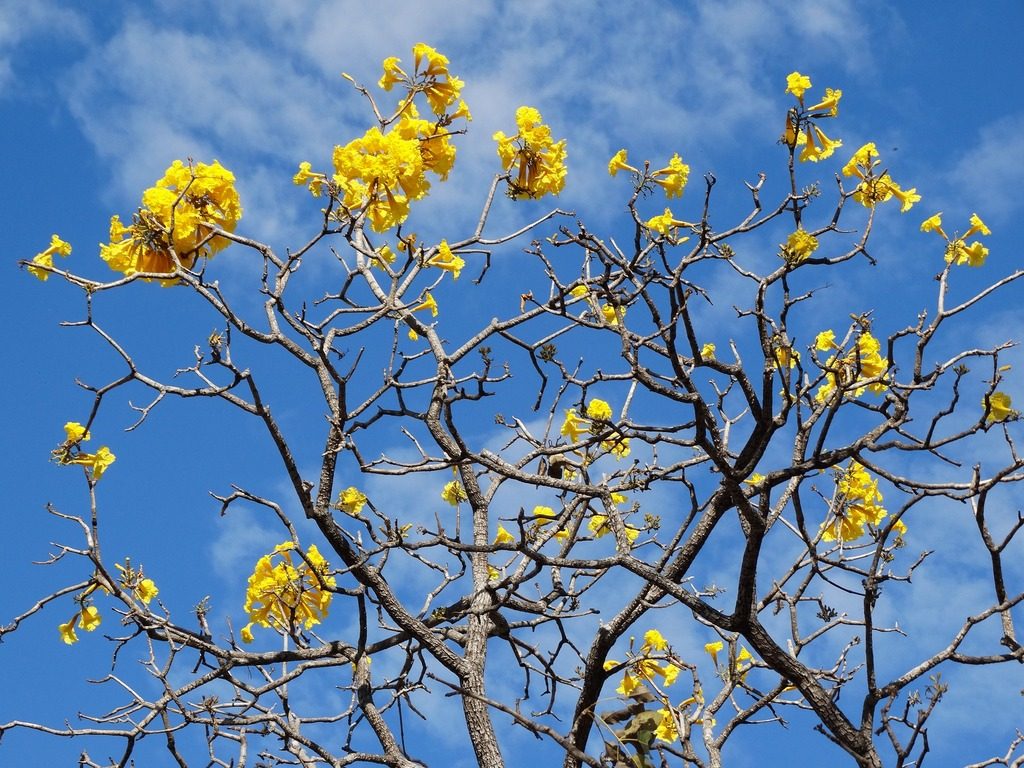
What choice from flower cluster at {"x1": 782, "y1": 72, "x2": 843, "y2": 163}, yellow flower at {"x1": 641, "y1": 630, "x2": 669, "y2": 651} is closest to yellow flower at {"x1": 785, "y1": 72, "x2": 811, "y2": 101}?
flower cluster at {"x1": 782, "y1": 72, "x2": 843, "y2": 163}

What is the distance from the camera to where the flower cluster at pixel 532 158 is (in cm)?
586

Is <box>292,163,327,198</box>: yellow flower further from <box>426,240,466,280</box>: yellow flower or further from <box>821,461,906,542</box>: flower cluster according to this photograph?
<box>821,461,906,542</box>: flower cluster

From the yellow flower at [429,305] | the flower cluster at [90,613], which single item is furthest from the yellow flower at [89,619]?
the yellow flower at [429,305]

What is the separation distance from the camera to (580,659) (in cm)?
626

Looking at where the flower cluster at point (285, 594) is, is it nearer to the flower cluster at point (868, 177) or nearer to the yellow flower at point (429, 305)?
the yellow flower at point (429, 305)

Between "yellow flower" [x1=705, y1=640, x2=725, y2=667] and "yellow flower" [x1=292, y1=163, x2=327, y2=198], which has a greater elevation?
"yellow flower" [x1=292, y1=163, x2=327, y2=198]

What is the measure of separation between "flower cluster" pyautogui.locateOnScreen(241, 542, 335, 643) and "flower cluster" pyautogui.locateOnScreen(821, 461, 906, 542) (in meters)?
2.73

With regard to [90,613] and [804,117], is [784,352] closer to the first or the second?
[804,117]

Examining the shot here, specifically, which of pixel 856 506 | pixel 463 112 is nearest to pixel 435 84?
pixel 463 112

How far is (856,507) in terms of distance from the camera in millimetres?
5750

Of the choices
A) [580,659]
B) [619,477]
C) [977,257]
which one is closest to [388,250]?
[619,477]

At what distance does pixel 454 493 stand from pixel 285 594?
4.73ft

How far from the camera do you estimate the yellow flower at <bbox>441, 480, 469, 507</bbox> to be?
23.1ft

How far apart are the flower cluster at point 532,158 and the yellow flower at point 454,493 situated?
201cm
